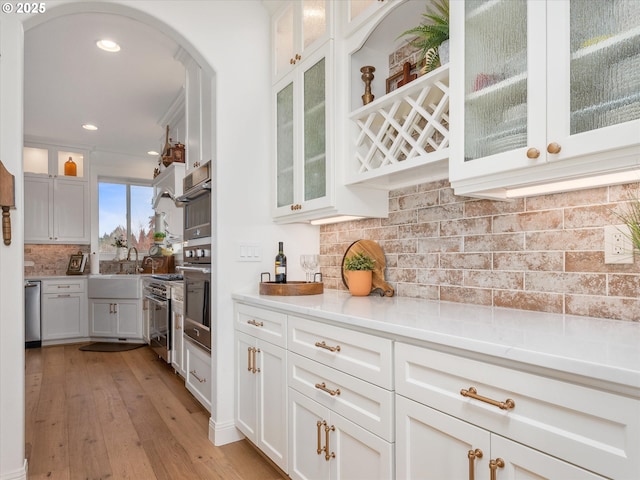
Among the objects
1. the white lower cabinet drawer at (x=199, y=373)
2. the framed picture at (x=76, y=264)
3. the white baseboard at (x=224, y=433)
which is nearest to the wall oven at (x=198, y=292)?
the white lower cabinet drawer at (x=199, y=373)

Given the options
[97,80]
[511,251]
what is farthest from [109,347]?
[511,251]

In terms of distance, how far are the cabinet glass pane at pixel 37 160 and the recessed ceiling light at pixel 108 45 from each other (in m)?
3.12

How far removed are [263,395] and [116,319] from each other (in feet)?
13.0

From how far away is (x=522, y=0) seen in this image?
4.08 feet

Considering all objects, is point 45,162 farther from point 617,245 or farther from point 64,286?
point 617,245

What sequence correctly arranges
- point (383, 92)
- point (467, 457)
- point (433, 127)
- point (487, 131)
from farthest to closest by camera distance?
point (383, 92), point (433, 127), point (487, 131), point (467, 457)

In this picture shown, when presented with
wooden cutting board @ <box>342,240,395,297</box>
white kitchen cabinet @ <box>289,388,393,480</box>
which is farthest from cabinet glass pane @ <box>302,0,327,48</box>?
white kitchen cabinet @ <box>289,388,393,480</box>

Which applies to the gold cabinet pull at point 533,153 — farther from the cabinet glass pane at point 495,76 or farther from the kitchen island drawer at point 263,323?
the kitchen island drawer at point 263,323

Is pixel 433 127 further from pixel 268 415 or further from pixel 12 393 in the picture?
pixel 12 393

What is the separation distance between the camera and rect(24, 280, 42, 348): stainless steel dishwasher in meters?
5.06

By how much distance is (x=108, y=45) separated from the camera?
10.6ft

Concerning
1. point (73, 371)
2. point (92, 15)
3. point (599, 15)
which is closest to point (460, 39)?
point (599, 15)

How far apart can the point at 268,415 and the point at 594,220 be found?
1698 millimetres

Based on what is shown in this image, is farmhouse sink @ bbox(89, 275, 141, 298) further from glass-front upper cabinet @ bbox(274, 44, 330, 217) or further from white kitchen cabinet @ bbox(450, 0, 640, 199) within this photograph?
white kitchen cabinet @ bbox(450, 0, 640, 199)
